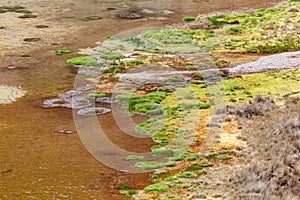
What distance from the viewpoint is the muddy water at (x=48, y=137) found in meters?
23.9

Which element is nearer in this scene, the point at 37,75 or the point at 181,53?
the point at 37,75

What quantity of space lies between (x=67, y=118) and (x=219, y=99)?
30.0 ft

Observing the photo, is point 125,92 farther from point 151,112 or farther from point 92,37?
point 92,37

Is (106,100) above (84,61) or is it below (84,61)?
below

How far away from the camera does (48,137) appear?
30.0 m

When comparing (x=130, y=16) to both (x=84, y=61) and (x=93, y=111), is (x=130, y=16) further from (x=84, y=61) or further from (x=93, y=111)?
(x=93, y=111)

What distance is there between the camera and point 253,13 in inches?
2496

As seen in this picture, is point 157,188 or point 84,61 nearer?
point 157,188

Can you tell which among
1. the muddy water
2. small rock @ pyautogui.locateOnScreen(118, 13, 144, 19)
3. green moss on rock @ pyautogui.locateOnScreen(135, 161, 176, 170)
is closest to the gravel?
the muddy water

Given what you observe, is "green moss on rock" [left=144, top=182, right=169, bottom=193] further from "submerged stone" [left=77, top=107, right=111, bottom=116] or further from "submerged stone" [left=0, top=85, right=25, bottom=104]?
"submerged stone" [left=0, top=85, right=25, bottom=104]

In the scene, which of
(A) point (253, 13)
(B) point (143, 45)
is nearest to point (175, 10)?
(A) point (253, 13)

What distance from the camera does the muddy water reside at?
78.5 ft

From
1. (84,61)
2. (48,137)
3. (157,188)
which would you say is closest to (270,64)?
(84,61)

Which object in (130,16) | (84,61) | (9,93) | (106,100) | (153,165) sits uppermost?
(130,16)
